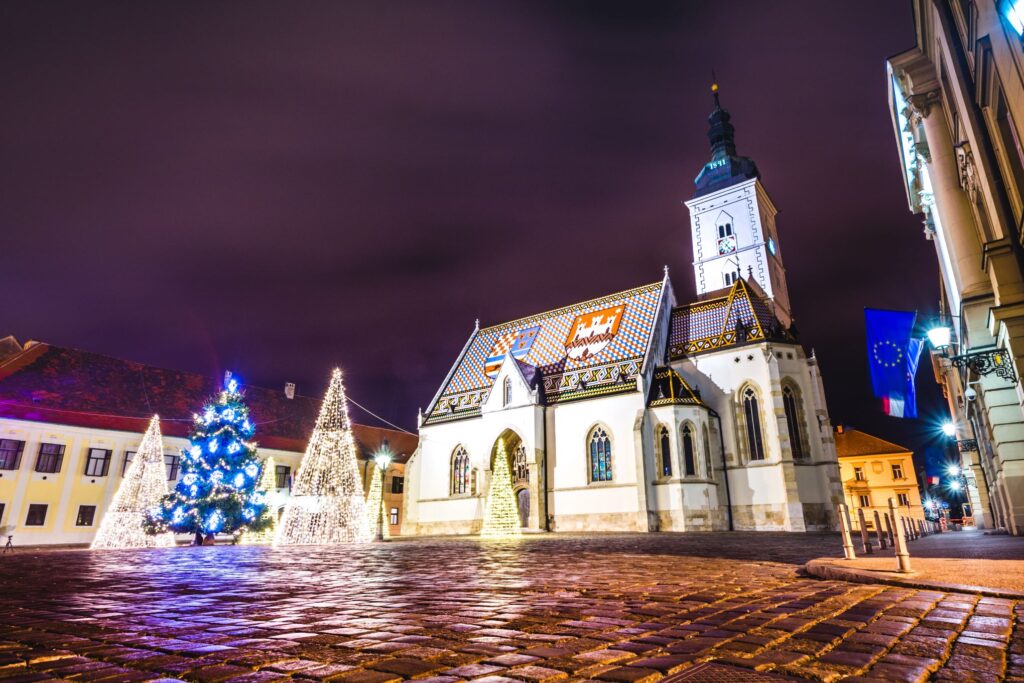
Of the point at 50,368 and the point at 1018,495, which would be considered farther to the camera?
the point at 50,368

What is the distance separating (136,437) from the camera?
3369 centimetres

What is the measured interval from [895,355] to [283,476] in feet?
122

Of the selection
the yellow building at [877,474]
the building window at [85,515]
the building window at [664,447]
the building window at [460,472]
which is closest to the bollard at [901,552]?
the building window at [664,447]

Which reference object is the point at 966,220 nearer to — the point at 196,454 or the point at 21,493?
the point at 196,454

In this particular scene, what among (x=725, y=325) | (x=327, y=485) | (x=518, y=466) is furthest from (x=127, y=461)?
(x=725, y=325)

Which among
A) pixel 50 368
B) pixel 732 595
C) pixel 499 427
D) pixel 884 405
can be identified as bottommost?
pixel 732 595

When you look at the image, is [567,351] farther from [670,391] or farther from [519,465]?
[670,391]

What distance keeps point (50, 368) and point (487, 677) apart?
135 feet

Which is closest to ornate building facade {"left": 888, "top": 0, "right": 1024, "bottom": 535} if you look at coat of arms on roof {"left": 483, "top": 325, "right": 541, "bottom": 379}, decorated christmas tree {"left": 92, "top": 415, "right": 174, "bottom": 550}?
coat of arms on roof {"left": 483, "top": 325, "right": 541, "bottom": 379}

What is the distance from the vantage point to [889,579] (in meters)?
6.02

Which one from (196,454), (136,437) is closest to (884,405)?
(196,454)

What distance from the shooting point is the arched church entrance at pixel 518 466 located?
33812 mm

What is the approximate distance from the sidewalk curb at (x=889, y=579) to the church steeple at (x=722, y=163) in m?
47.1

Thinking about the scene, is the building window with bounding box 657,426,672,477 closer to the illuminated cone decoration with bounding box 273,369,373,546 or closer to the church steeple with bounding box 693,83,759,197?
the illuminated cone decoration with bounding box 273,369,373,546
